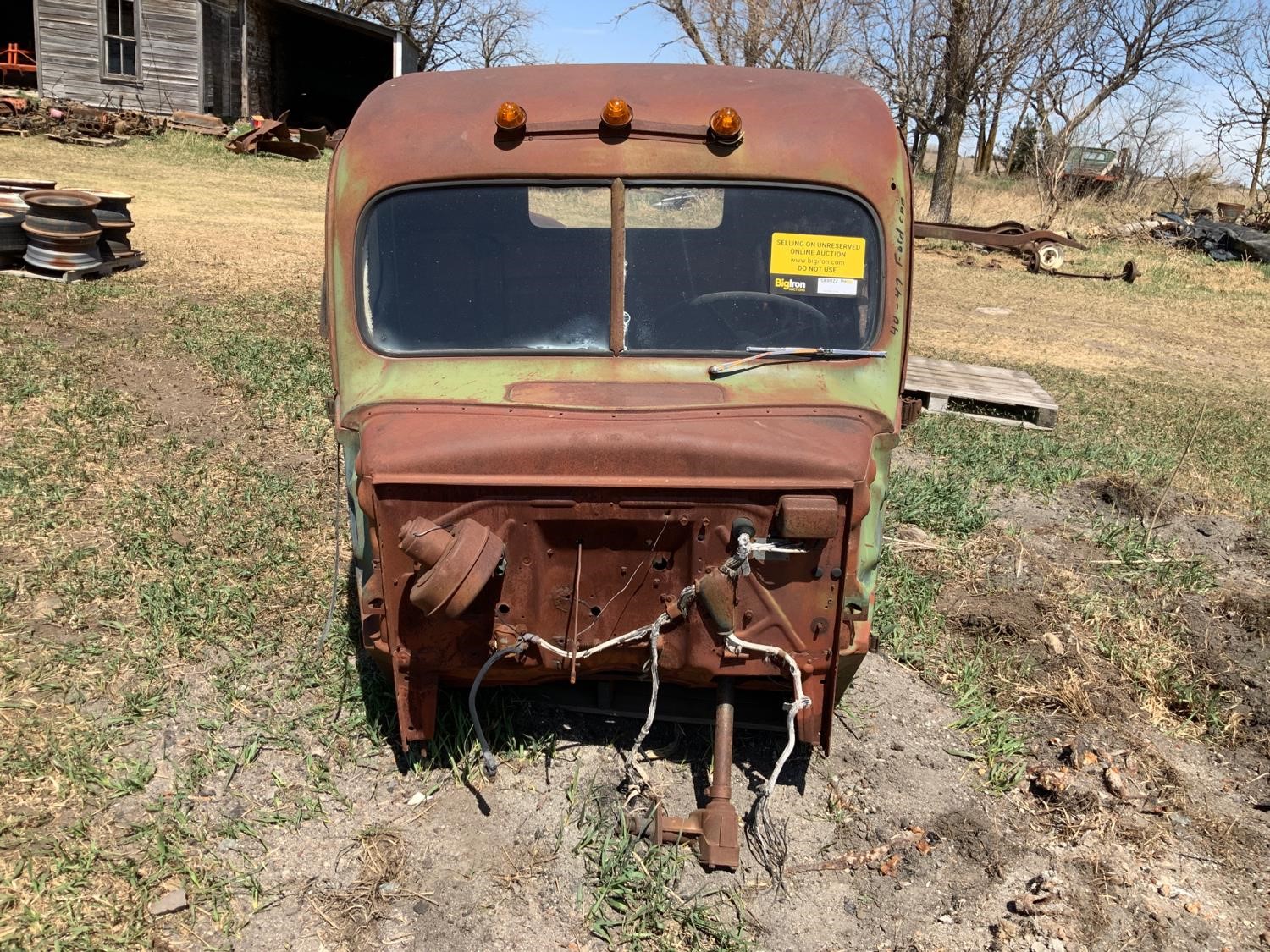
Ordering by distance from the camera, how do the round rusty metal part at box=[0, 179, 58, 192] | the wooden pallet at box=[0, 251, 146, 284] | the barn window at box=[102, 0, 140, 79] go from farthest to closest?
the barn window at box=[102, 0, 140, 79]
the round rusty metal part at box=[0, 179, 58, 192]
the wooden pallet at box=[0, 251, 146, 284]

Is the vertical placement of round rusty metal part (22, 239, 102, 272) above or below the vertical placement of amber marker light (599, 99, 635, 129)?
below

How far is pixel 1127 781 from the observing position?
3.61 m

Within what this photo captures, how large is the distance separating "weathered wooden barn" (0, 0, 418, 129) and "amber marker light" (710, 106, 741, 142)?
1957 cm

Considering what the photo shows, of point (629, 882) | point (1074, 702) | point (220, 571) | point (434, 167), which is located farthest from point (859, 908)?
point (220, 571)

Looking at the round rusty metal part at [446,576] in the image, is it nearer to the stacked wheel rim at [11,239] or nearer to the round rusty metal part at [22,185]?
the stacked wheel rim at [11,239]

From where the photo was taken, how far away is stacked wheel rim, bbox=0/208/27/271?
9117 mm

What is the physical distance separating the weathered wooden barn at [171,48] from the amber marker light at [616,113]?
19.5m

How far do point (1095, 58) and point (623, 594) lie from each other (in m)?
28.7

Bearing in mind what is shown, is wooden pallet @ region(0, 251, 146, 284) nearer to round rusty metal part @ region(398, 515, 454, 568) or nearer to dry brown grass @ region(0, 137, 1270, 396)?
dry brown grass @ region(0, 137, 1270, 396)

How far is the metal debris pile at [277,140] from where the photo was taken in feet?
65.4

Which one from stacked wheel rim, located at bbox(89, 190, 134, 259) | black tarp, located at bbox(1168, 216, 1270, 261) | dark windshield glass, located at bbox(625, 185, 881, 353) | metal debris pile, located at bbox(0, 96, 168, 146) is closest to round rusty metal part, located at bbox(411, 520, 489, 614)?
dark windshield glass, located at bbox(625, 185, 881, 353)

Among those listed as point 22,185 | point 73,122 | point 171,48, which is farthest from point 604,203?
point 171,48

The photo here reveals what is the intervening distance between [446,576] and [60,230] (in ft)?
27.0

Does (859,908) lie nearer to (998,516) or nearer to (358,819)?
(358,819)
